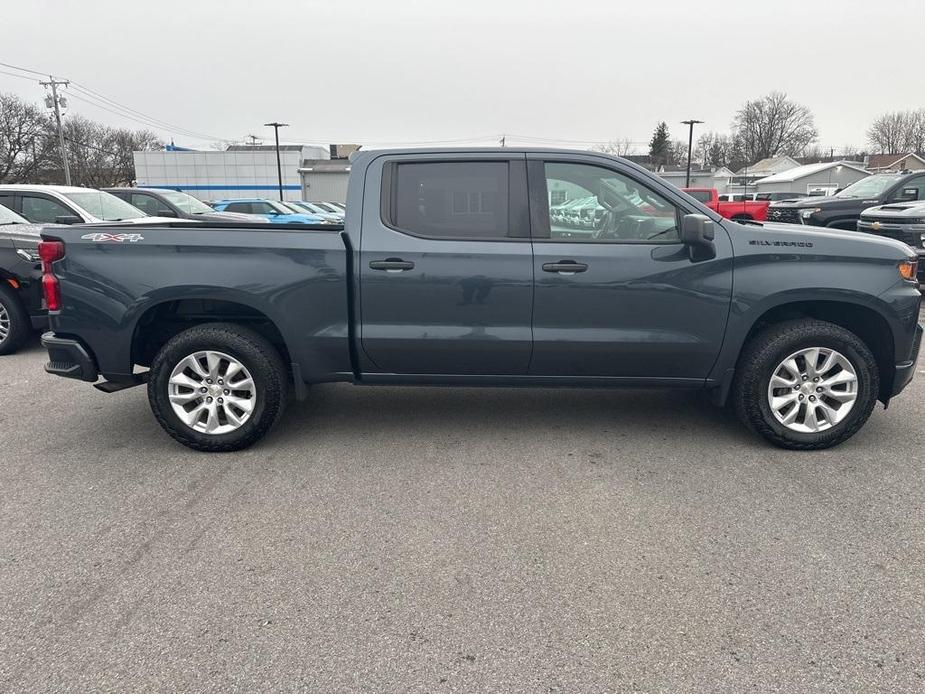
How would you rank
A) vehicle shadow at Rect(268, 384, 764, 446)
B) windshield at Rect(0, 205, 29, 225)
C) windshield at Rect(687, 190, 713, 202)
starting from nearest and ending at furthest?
vehicle shadow at Rect(268, 384, 764, 446) → windshield at Rect(0, 205, 29, 225) → windshield at Rect(687, 190, 713, 202)

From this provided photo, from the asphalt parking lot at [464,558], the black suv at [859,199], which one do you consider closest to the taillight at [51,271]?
the asphalt parking lot at [464,558]

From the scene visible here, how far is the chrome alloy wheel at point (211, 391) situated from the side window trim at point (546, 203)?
6.75ft

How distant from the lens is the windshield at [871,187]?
1282cm

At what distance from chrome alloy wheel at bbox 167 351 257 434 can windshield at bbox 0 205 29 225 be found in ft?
16.7

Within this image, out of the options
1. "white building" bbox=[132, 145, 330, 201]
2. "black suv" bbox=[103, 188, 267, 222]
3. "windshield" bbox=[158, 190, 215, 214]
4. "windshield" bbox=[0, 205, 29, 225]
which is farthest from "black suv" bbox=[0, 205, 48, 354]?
"white building" bbox=[132, 145, 330, 201]

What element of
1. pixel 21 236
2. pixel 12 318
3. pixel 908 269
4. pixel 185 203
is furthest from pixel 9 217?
pixel 908 269

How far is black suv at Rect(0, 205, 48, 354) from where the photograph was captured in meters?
6.99

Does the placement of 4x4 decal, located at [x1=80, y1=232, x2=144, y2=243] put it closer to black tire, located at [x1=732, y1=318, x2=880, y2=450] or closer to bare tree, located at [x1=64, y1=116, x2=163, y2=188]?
black tire, located at [x1=732, y1=318, x2=880, y2=450]

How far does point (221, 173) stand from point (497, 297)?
6097 centimetres

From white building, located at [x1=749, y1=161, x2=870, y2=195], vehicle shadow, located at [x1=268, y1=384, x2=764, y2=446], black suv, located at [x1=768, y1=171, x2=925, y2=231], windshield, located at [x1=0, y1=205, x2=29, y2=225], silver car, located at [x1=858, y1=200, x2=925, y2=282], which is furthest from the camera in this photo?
white building, located at [x1=749, y1=161, x2=870, y2=195]

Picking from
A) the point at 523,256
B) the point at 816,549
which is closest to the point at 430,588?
the point at 816,549

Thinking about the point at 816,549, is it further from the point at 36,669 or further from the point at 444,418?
the point at 36,669

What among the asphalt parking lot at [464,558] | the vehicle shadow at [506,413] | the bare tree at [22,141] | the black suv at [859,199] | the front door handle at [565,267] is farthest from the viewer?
the bare tree at [22,141]

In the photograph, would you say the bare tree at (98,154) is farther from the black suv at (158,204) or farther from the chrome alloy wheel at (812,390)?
the chrome alloy wheel at (812,390)
